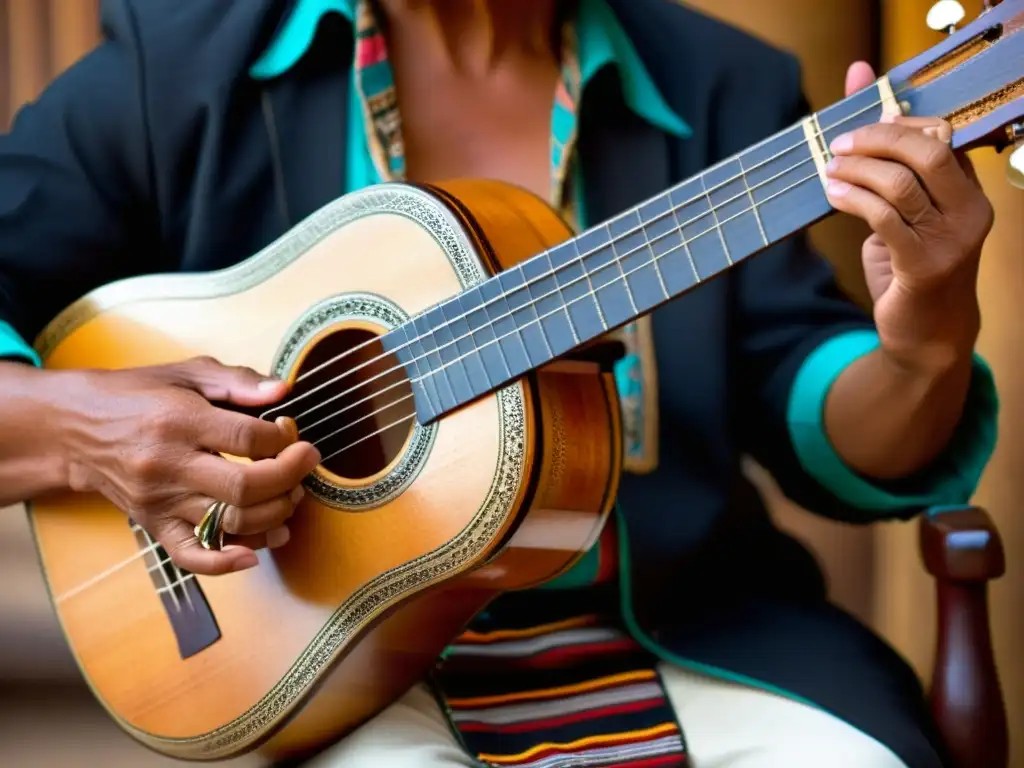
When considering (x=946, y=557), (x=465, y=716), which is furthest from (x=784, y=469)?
(x=465, y=716)

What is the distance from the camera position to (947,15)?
27.0 inches

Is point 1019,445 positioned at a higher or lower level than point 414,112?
lower

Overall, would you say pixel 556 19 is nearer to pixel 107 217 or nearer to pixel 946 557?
pixel 107 217

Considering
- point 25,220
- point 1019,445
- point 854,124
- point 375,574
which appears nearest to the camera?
point 854,124

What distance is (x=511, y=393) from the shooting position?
78 cm

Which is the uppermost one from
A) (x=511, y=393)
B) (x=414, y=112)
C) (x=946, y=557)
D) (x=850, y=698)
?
(x=414, y=112)

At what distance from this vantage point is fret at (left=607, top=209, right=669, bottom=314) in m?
0.73

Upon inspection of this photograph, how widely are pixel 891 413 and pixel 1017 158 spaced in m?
0.35

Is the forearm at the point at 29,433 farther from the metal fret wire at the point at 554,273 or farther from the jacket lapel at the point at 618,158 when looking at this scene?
the jacket lapel at the point at 618,158

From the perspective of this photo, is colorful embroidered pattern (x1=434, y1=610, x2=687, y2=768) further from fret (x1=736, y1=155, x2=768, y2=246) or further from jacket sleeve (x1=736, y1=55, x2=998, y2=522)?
fret (x1=736, y1=155, x2=768, y2=246)

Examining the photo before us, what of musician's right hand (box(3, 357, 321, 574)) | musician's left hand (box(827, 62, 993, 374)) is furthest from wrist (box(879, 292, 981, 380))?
musician's right hand (box(3, 357, 321, 574))

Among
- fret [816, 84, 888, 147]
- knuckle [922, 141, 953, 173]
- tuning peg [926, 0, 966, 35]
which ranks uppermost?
tuning peg [926, 0, 966, 35]

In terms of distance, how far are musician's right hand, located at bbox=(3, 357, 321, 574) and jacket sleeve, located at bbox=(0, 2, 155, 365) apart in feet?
0.72

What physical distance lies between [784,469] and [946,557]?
0.71ft
